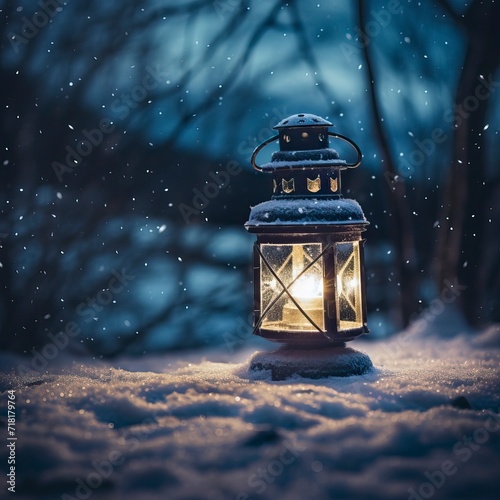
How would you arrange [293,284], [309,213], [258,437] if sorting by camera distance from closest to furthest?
1. [258,437]
2. [309,213]
3. [293,284]

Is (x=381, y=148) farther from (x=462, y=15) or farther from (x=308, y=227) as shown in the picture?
(x=308, y=227)

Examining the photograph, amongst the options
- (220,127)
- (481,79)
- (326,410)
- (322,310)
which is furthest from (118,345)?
(481,79)

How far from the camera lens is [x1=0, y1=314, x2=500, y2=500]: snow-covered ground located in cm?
238
